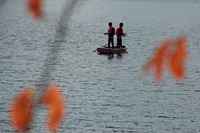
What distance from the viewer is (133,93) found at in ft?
89.8

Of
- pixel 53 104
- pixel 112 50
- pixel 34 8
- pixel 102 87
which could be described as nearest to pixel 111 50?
pixel 112 50

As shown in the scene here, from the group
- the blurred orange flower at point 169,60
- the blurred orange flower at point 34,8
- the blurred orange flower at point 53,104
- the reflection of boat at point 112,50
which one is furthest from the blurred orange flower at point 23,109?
the reflection of boat at point 112,50

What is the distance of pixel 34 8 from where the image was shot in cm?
164

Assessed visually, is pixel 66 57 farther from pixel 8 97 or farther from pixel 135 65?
pixel 8 97

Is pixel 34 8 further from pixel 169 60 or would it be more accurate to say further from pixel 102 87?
pixel 102 87

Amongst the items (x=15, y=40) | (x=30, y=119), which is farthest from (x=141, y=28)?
(x=30, y=119)

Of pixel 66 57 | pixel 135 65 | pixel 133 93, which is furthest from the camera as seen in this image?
pixel 66 57

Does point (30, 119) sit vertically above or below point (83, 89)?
above

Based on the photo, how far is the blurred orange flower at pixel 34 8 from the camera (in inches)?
64.4

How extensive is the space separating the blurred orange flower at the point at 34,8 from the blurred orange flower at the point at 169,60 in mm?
334

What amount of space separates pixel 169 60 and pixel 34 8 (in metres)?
0.40

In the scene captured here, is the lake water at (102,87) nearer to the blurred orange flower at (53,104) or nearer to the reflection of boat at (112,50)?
the blurred orange flower at (53,104)

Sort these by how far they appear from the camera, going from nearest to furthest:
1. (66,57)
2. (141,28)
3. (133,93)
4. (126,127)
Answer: (126,127)
(133,93)
(66,57)
(141,28)

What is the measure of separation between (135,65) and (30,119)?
36463 millimetres
